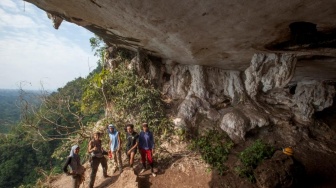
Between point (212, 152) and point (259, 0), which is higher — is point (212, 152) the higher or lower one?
the lower one

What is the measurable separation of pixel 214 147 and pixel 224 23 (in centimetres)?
555

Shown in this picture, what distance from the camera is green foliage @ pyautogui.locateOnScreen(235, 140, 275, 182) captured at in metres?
7.22

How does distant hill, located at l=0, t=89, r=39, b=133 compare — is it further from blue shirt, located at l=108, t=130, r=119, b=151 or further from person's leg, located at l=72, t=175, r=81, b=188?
person's leg, located at l=72, t=175, r=81, b=188

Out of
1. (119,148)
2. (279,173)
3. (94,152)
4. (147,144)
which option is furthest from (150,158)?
(279,173)

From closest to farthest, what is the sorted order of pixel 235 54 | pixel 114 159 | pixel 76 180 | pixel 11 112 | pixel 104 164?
pixel 76 180 → pixel 104 164 → pixel 114 159 → pixel 235 54 → pixel 11 112

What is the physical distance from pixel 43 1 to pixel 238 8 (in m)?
5.65

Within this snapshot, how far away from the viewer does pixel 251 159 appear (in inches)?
288

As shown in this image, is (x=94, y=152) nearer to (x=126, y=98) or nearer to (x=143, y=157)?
(x=143, y=157)

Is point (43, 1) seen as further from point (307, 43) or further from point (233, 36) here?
point (307, 43)

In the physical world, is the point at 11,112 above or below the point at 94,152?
above

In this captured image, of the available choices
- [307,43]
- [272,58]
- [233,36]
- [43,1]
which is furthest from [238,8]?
[43,1]

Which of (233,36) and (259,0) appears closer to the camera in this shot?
(259,0)

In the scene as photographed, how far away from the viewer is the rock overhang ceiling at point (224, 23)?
442 cm

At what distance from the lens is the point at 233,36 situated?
624 cm
